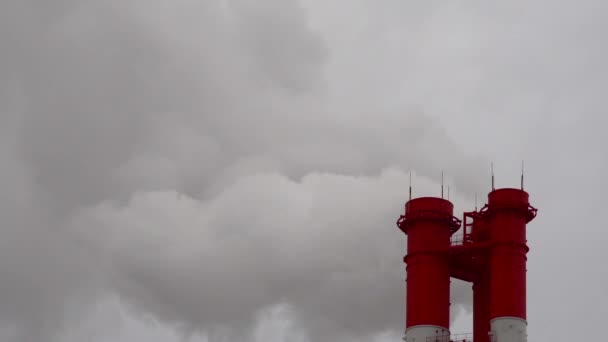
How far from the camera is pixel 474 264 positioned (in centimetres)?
11938

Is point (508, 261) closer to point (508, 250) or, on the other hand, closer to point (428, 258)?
point (508, 250)

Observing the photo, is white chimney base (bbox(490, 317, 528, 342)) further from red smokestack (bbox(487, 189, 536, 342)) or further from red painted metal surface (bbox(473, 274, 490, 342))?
red painted metal surface (bbox(473, 274, 490, 342))

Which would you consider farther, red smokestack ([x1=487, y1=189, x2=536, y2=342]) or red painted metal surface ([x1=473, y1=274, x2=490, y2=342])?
red painted metal surface ([x1=473, y1=274, x2=490, y2=342])

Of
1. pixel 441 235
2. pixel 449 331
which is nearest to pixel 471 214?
pixel 441 235

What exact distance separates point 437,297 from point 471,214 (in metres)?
8.78

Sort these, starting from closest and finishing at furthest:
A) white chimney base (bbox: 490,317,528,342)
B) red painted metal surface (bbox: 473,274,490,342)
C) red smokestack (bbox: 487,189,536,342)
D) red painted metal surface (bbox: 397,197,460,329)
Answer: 1. white chimney base (bbox: 490,317,528,342)
2. red smokestack (bbox: 487,189,536,342)
3. red painted metal surface (bbox: 397,197,460,329)
4. red painted metal surface (bbox: 473,274,490,342)

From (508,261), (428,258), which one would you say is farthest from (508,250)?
(428,258)

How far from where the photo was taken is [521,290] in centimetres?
11350

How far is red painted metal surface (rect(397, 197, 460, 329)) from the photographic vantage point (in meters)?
115

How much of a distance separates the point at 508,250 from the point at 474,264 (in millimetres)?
5166

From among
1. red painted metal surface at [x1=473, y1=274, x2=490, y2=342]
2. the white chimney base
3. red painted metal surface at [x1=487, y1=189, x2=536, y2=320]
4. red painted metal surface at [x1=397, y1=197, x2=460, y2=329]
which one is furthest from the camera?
red painted metal surface at [x1=473, y1=274, x2=490, y2=342]

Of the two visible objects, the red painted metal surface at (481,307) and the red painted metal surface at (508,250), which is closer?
the red painted metal surface at (508,250)

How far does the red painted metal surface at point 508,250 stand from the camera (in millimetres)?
112875

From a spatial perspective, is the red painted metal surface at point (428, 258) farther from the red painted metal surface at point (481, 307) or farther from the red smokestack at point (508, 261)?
the red smokestack at point (508, 261)
